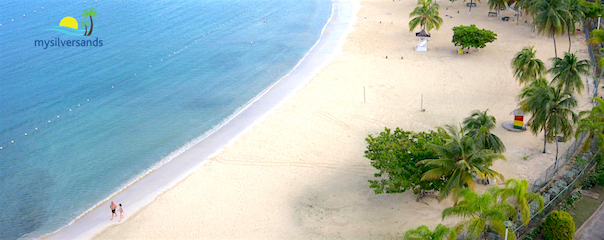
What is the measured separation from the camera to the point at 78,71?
4972 centimetres

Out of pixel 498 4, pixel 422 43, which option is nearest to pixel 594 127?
pixel 422 43

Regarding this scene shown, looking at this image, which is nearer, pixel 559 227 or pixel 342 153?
pixel 559 227

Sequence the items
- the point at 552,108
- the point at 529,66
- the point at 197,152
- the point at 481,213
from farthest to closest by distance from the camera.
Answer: the point at 529,66, the point at 197,152, the point at 552,108, the point at 481,213

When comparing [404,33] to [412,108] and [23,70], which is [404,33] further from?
[23,70]

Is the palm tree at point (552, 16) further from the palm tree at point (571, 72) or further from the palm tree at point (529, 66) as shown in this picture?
the palm tree at point (571, 72)

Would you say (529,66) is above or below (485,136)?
above

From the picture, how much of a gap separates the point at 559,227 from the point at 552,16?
94.3 ft

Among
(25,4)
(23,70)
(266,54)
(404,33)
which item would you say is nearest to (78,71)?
(23,70)

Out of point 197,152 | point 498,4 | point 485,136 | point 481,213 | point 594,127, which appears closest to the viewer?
point 481,213

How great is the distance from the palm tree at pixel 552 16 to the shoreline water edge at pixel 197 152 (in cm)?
2004

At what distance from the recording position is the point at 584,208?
23016 mm

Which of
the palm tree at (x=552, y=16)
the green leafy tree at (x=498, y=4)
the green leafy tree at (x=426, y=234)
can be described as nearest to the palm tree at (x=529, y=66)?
the palm tree at (x=552, y=16)

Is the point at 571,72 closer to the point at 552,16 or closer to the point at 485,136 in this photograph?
the point at 485,136

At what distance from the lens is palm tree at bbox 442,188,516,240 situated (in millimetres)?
18406
